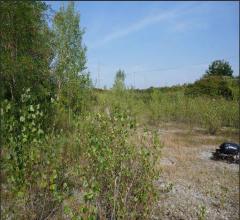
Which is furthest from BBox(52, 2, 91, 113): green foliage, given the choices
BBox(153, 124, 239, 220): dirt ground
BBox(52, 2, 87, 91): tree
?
BBox(153, 124, 239, 220): dirt ground

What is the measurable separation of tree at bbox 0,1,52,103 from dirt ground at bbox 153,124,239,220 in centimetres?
359

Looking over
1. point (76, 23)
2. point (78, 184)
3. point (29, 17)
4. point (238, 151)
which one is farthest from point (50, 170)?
point (76, 23)

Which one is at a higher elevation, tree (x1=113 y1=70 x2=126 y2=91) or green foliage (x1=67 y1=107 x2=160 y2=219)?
tree (x1=113 y1=70 x2=126 y2=91)

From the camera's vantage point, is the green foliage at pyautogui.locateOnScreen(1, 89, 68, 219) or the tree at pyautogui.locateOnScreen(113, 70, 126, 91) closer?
the green foliage at pyautogui.locateOnScreen(1, 89, 68, 219)

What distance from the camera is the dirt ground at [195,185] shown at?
6.84 metres

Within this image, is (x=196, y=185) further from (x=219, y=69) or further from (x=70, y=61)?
(x=219, y=69)

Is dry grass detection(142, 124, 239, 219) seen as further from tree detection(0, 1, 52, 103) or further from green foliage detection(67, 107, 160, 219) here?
tree detection(0, 1, 52, 103)

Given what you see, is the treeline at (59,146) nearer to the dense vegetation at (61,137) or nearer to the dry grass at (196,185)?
the dense vegetation at (61,137)

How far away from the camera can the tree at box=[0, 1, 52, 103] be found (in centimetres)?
743

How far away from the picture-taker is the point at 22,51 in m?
8.21

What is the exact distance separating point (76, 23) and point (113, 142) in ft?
28.5

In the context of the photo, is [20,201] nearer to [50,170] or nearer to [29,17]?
[50,170]

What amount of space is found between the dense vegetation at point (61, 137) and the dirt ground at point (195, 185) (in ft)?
3.38

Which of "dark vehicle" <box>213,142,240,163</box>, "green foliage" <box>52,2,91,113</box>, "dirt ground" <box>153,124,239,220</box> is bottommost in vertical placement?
"dirt ground" <box>153,124,239,220</box>
